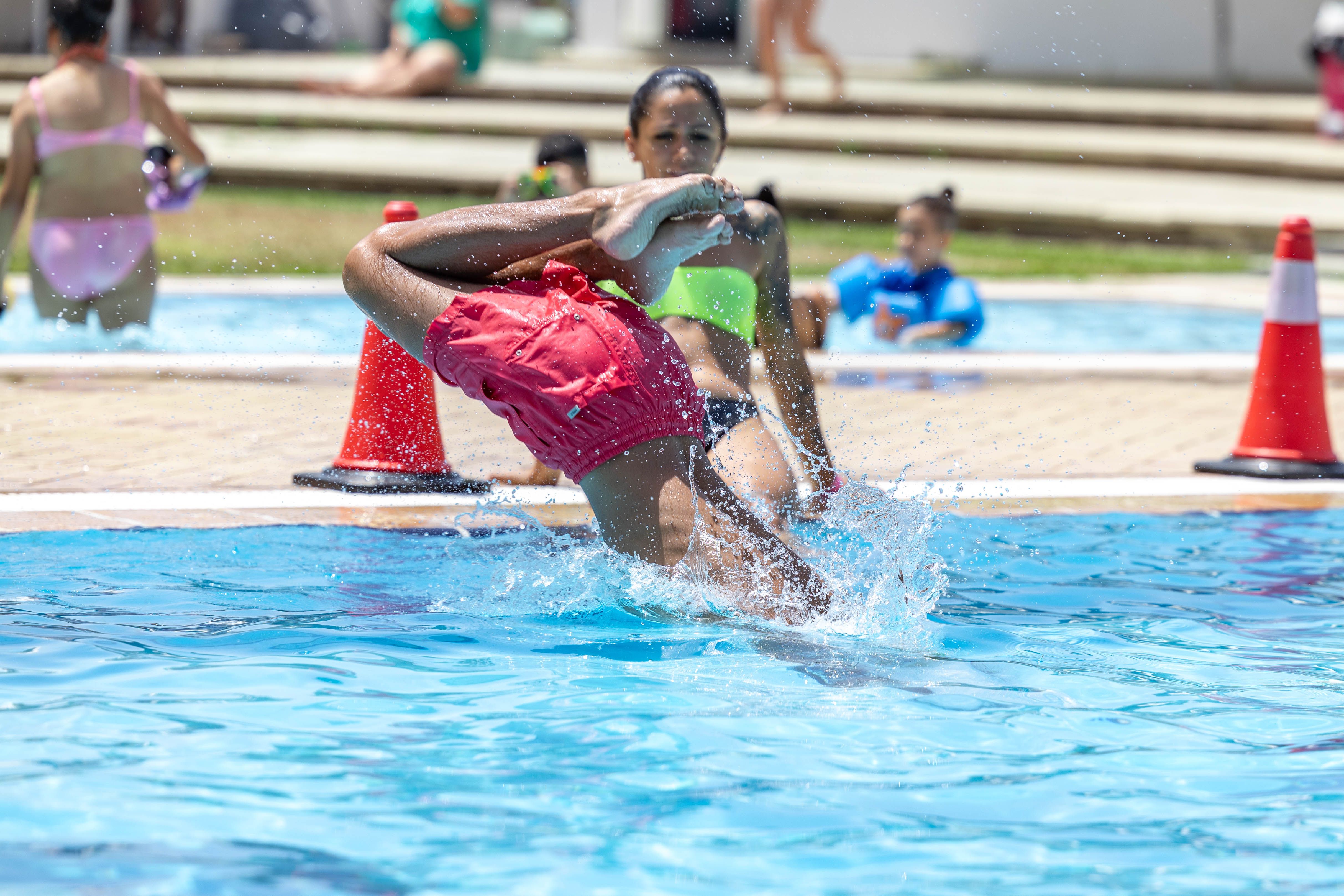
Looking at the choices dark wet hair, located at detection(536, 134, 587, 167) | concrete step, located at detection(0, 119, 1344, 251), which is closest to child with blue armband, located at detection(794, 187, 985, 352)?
dark wet hair, located at detection(536, 134, 587, 167)

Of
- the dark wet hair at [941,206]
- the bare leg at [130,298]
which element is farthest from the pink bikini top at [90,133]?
the dark wet hair at [941,206]

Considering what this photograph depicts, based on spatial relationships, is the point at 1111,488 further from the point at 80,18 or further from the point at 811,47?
the point at 811,47

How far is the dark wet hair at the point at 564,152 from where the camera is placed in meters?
9.51

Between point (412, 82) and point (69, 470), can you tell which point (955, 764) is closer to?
point (69, 470)

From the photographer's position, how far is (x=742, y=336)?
5.40m

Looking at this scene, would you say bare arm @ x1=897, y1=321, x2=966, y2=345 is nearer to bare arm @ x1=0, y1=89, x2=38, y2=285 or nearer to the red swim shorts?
bare arm @ x1=0, y1=89, x2=38, y2=285

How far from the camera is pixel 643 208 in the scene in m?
3.65

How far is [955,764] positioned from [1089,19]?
19.6 m

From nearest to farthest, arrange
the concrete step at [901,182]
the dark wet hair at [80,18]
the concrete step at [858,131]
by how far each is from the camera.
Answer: the dark wet hair at [80,18], the concrete step at [901,182], the concrete step at [858,131]

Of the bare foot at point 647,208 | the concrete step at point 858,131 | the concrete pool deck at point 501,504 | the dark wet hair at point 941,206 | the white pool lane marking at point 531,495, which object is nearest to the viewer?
the bare foot at point 647,208

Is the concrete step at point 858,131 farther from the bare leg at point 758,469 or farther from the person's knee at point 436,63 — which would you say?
the bare leg at point 758,469

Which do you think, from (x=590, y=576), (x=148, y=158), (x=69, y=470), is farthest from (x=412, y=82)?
(x=590, y=576)

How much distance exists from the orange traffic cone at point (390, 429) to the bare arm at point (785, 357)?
1257 mm

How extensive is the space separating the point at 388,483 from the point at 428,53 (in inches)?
595
